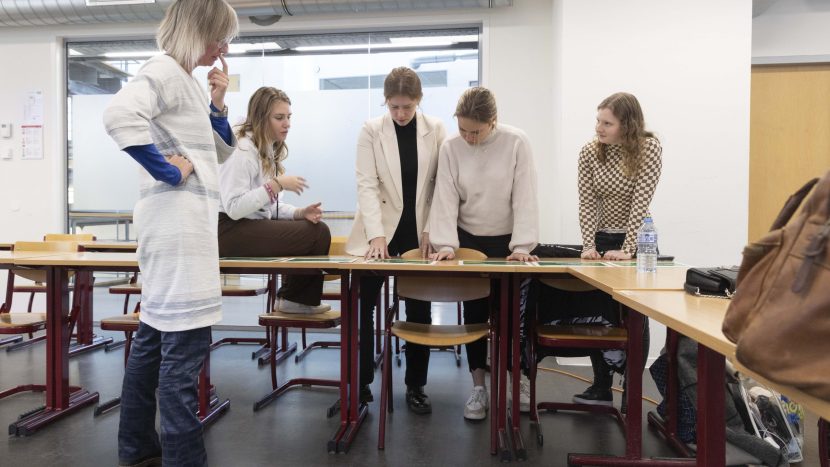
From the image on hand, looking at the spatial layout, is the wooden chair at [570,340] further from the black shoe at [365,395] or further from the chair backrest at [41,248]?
the chair backrest at [41,248]

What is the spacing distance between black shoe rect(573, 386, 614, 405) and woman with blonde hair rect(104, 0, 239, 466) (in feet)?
6.05

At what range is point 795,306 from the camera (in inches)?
24.2

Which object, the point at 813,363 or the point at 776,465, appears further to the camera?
the point at 776,465

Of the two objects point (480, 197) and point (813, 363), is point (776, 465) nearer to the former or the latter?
point (480, 197)

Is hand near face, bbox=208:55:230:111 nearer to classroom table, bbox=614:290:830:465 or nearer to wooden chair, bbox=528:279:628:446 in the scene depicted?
classroom table, bbox=614:290:830:465

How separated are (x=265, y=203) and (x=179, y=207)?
716 millimetres

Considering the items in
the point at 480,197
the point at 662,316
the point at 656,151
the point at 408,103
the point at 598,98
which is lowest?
the point at 662,316

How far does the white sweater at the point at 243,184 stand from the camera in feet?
7.07

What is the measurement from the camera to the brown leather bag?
0.60m

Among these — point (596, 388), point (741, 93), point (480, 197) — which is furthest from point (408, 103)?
point (741, 93)

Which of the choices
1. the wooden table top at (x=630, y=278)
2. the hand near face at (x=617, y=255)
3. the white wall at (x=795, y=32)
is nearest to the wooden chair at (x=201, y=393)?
the wooden table top at (x=630, y=278)

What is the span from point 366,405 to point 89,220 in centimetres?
361

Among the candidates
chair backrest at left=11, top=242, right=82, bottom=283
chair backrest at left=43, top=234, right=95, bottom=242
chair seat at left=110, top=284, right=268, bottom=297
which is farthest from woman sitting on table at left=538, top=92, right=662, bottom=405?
chair backrest at left=43, top=234, right=95, bottom=242

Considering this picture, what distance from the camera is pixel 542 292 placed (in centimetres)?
264
